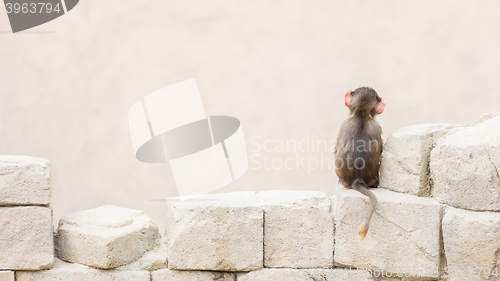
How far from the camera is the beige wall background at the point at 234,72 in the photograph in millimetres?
5699

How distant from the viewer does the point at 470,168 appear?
2.59m

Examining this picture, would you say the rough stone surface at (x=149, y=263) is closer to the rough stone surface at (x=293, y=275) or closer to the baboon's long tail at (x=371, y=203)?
the rough stone surface at (x=293, y=275)

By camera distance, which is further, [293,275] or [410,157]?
[293,275]

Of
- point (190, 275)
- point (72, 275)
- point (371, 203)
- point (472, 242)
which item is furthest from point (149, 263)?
point (472, 242)

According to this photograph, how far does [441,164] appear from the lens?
2.71 m

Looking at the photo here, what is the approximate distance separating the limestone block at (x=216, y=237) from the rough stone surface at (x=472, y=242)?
1197 mm

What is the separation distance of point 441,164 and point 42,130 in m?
5.08

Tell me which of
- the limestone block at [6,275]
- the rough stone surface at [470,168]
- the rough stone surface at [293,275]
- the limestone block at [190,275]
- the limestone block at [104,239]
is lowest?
the rough stone surface at [293,275]

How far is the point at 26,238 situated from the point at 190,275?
112 cm

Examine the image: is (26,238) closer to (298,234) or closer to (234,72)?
(298,234)

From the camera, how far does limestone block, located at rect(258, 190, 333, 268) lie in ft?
9.49

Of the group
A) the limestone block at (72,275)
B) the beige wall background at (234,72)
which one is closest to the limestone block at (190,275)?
the limestone block at (72,275)

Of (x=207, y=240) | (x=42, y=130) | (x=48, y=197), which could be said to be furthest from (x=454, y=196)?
(x=42, y=130)

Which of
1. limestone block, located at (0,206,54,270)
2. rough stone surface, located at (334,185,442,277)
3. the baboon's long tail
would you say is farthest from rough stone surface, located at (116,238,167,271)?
the baboon's long tail
